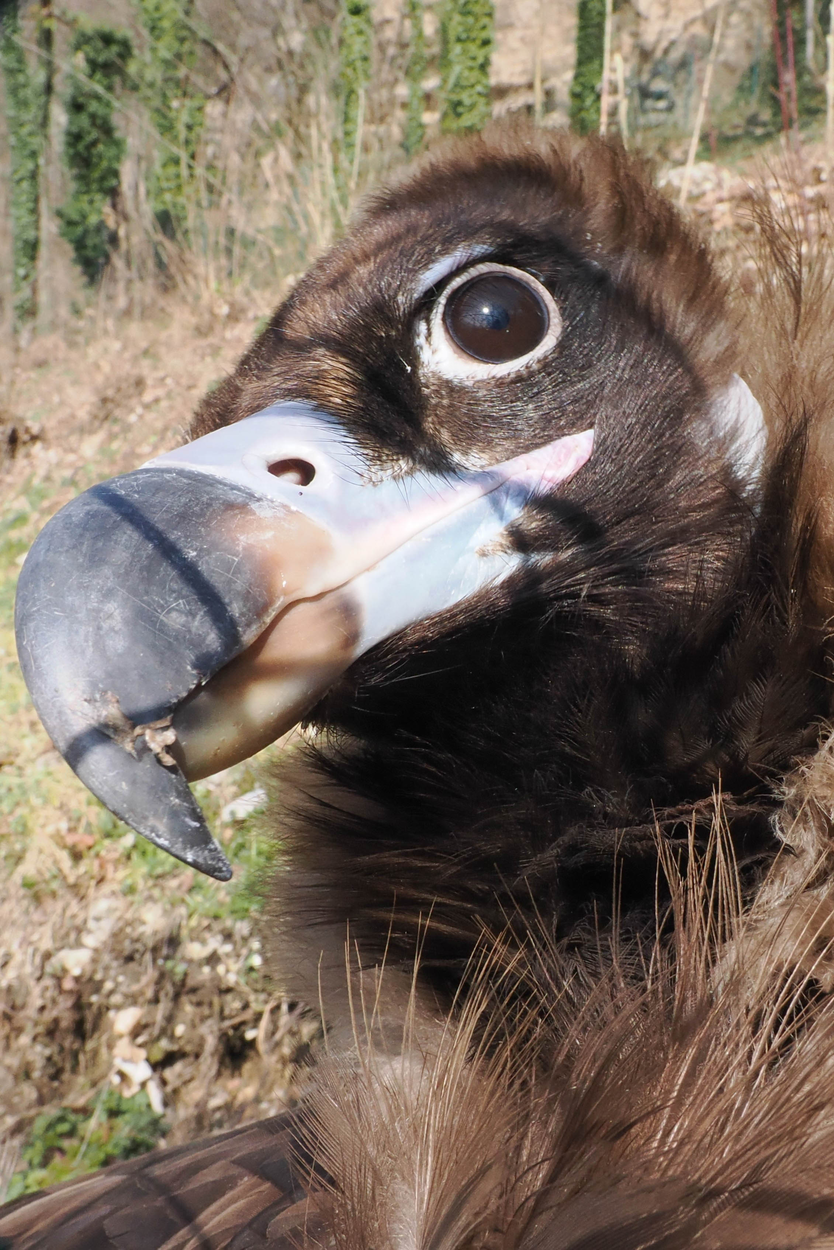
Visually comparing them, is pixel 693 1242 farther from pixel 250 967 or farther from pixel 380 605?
pixel 250 967

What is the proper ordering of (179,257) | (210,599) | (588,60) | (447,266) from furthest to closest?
(588,60) < (179,257) < (447,266) < (210,599)

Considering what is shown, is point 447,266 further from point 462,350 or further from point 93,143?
point 93,143

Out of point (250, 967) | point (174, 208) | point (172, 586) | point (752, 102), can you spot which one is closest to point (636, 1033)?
point (172, 586)

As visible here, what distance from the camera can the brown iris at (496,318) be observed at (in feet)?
5.36

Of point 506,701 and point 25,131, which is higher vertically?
point 25,131

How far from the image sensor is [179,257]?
316 inches

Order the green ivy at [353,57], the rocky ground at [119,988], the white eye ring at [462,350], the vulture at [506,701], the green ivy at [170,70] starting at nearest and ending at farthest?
the vulture at [506,701] < the white eye ring at [462,350] < the rocky ground at [119,988] < the green ivy at [353,57] < the green ivy at [170,70]

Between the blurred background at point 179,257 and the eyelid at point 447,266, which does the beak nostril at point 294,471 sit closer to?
the eyelid at point 447,266

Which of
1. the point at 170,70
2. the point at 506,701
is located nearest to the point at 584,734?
the point at 506,701

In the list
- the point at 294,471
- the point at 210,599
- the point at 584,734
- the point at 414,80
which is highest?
the point at 414,80

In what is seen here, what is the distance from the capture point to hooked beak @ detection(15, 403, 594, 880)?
1244mm

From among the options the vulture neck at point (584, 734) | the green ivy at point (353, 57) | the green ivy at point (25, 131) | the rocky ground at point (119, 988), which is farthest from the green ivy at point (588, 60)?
the vulture neck at point (584, 734)

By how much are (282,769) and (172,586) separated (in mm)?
737

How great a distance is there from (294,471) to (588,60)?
1158 cm
